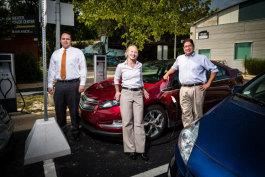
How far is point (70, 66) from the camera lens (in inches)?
149

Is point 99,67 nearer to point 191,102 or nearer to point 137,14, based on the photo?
point 137,14

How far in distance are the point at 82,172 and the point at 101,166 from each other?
0.29 meters

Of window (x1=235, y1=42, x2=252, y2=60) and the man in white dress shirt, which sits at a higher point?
window (x1=235, y1=42, x2=252, y2=60)

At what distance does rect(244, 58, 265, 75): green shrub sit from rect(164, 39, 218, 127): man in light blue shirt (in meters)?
16.0

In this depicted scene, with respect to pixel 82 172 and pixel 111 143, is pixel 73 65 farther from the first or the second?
pixel 82 172

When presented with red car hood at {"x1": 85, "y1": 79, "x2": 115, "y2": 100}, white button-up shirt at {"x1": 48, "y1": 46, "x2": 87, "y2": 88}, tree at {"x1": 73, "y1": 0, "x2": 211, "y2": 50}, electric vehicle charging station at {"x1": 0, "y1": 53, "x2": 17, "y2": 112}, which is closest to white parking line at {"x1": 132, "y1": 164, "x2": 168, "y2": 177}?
red car hood at {"x1": 85, "y1": 79, "x2": 115, "y2": 100}

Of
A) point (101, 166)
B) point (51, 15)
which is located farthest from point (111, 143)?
point (51, 15)

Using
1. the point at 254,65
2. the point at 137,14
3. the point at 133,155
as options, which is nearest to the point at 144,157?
the point at 133,155

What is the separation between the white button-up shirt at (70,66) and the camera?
12.4 ft

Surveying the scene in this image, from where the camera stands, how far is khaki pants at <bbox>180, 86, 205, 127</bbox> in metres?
3.64

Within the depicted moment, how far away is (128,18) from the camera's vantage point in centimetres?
877

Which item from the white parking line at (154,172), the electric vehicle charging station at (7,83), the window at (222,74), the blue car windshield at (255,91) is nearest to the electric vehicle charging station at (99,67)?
the electric vehicle charging station at (7,83)

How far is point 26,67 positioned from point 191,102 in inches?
367

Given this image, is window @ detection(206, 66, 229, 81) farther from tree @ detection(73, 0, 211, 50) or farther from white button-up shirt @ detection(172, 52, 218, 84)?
tree @ detection(73, 0, 211, 50)
